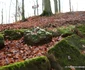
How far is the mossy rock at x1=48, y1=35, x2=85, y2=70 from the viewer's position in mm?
6332

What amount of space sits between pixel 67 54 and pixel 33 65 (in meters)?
1.83

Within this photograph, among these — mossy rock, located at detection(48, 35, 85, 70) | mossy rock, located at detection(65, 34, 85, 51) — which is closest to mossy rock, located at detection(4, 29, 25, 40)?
mossy rock, located at detection(65, 34, 85, 51)

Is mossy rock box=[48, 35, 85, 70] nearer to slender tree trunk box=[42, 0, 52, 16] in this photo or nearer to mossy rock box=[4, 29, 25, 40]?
mossy rock box=[4, 29, 25, 40]

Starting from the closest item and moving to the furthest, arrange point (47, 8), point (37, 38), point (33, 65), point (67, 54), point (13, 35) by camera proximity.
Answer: point (33, 65) → point (67, 54) → point (37, 38) → point (13, 35) → point (47, 8)

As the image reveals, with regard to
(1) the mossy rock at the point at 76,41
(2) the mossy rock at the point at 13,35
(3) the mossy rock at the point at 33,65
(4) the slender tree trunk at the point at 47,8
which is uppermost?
(4) the slender tree trunk at the point at 47,8

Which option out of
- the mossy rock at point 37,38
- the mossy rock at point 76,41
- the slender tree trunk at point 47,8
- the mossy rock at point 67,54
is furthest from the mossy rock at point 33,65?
the slender tree trunk at point 47,8

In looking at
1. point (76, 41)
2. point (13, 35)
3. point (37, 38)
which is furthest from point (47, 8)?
point (37, 38)

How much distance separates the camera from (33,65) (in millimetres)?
5152

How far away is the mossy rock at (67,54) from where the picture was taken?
6.33 m

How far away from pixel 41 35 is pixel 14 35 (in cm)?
133

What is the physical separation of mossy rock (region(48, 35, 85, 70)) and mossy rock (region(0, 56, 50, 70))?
0.83 meters

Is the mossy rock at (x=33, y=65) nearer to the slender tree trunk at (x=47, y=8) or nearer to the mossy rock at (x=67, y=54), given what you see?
the mossy rock at (x=67, y=54)

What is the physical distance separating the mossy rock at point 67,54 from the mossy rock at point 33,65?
0.83m

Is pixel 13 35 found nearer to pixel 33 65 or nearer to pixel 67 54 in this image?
pixel 67 54
